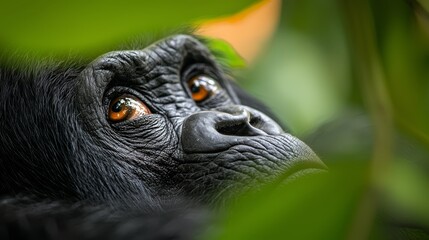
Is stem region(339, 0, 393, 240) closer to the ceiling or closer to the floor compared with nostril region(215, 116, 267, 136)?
closer to the ceiling

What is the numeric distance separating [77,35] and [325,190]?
0.13 m

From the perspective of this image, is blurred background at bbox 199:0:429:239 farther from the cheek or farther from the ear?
the ear

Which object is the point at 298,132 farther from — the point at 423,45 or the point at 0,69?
the point at 423,45

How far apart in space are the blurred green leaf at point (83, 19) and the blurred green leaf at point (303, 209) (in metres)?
0.09

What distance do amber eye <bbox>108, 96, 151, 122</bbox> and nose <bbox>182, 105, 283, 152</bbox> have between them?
86 mm

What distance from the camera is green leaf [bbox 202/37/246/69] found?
4.09 ft

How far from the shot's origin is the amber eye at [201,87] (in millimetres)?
1218

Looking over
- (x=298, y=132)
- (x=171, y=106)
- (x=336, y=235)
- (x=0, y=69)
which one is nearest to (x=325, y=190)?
(x=336, y=235)

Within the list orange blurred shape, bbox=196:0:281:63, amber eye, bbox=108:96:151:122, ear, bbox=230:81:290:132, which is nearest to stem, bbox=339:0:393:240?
amber eye, bbox=108:96:151:122

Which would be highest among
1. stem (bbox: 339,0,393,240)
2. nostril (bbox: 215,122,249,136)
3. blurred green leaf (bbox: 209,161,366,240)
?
stem (bbox: 339,0,393,240)

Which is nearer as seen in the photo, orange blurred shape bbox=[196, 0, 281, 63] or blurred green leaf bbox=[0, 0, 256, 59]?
blurred green leaf bbox=[0, 0, 256, 59]

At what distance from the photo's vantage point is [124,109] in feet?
3.40

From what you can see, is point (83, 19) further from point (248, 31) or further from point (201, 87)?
point (248, 31)

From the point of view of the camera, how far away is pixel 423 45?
0.55 m
